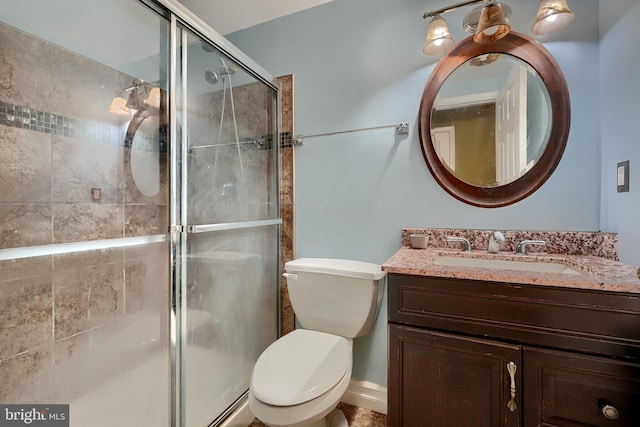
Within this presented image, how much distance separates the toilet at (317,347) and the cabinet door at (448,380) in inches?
10.0

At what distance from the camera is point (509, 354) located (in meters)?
0.89

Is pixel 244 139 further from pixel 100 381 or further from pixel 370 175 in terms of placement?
pixel 100 381

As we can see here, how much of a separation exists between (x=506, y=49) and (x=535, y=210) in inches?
31.0

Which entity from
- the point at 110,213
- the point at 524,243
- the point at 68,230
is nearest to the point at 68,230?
the point at 68,230

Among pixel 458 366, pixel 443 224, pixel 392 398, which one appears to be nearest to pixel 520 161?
pixel 443 224

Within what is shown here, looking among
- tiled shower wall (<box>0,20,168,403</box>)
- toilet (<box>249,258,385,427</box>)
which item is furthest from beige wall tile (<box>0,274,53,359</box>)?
toilet (<box>249,258,385,427</box>)

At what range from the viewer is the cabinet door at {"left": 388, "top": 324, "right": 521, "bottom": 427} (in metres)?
0.90

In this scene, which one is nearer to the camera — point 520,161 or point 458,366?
point 458,366

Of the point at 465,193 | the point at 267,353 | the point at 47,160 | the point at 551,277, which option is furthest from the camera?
the point at 465,193

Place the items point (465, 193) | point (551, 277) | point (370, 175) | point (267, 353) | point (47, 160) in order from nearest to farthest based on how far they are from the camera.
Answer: point (551, 277), point (47, 160), point (267, 353), point (465, 193), point (370, 175)

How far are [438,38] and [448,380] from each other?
1486 mm

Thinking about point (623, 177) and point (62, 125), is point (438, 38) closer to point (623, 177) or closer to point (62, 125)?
point (623, 177)

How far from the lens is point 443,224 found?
145 cm

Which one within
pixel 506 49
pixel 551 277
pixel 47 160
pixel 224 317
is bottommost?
pixel 224 317
